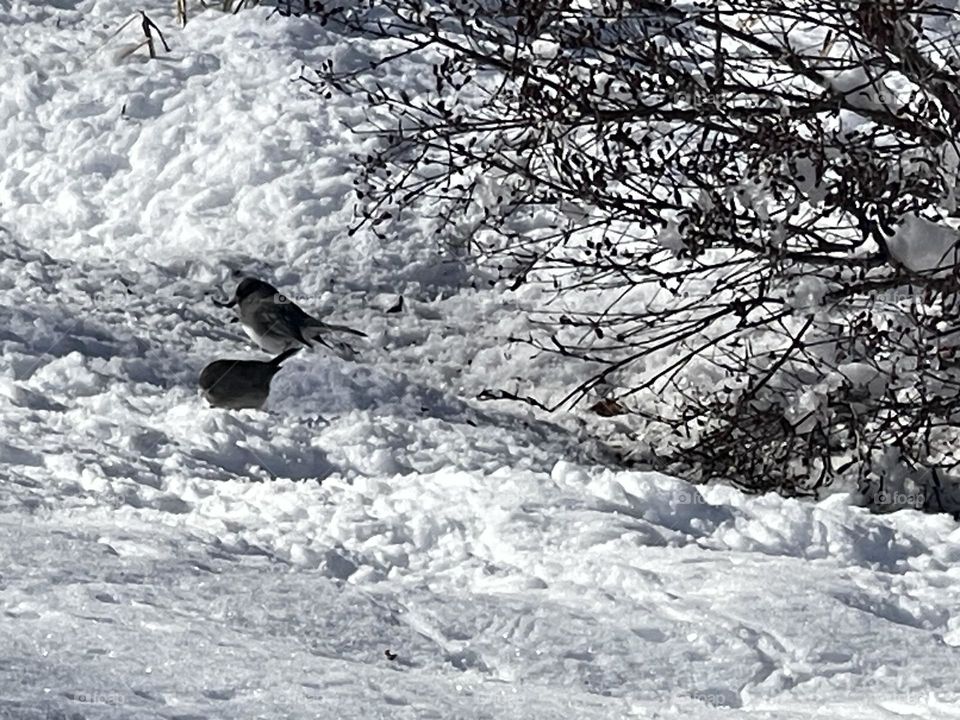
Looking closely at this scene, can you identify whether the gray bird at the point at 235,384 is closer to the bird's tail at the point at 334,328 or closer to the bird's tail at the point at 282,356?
the bird's tail at the point at 282,356

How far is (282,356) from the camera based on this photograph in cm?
675

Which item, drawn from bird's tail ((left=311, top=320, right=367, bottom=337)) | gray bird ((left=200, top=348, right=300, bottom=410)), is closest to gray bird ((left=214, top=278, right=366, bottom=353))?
bird's tail ((left=311, top=320, right=367, bottom=337))

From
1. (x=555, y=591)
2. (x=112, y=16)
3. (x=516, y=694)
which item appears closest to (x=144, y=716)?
(x=516, y=694)

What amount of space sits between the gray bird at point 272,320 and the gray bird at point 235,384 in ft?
2.85

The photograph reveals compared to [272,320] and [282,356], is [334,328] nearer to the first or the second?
[272,320]

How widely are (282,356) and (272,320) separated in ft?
1.68

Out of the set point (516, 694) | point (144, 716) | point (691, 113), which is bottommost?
point (144, 716)

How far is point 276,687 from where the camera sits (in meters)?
3.23

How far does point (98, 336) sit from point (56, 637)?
391cm

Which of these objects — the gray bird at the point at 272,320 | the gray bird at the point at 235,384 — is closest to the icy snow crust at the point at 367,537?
the gray bird at the point at 235,384

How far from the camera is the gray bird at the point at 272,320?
7.23m

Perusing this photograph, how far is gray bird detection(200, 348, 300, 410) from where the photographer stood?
630 cm

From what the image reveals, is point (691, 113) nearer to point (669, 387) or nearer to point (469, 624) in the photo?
point (669, 387)

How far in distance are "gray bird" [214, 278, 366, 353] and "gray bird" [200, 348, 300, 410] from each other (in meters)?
0.87
